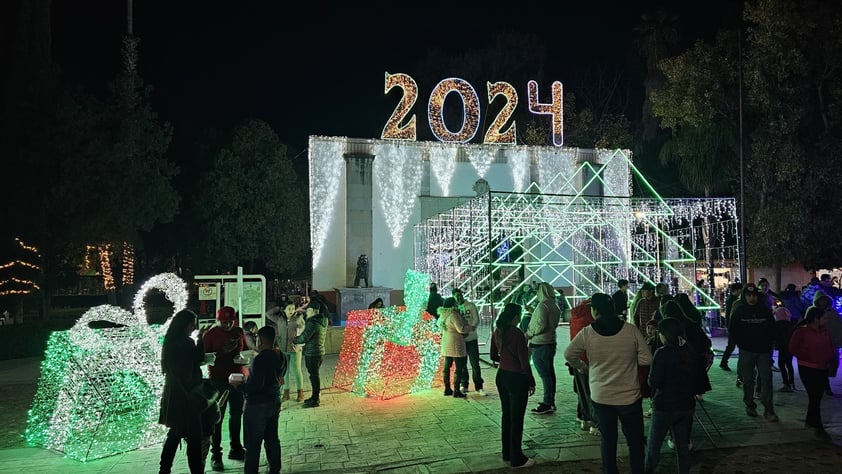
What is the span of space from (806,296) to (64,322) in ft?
58.5

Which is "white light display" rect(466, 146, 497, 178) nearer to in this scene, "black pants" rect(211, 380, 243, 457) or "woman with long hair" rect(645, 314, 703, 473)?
"black pants" rect(211, 380, 243, 457)

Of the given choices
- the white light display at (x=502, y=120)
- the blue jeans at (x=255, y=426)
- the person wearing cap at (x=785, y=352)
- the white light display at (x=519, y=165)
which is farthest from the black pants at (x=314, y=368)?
the white light display at (x=502, y=120)

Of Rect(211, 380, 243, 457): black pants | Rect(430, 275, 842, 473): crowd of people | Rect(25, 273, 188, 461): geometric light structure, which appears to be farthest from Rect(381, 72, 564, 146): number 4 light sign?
Rect(211, 380, 243, 457): black pants

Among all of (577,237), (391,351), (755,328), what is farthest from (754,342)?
(577,237)

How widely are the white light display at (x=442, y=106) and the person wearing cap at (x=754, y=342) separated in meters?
15.3

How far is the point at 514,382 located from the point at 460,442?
1.36 meters

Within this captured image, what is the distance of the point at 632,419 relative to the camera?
165 inches

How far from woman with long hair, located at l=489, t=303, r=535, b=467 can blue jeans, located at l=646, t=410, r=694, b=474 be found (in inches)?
44.7

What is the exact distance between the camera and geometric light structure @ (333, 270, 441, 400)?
26.9 ft

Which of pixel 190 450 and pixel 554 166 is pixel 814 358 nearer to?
pixel 190 450

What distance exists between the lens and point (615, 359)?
165 inches

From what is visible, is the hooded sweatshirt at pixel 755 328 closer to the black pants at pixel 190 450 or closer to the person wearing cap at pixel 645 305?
the person wearing cap at pixel 645 305

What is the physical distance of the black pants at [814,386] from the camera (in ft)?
19.8

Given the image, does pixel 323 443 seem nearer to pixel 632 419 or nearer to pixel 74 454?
pixel 74 454
